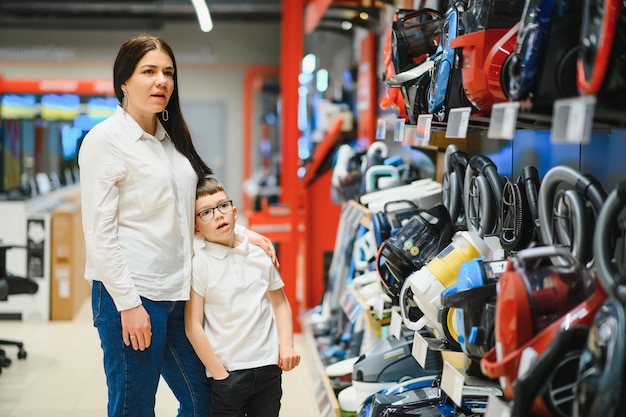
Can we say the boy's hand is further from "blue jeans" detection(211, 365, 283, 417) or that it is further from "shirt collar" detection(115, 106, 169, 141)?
"shirt collar" detection(115, 106, 169, 141)

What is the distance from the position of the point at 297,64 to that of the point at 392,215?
151 inches

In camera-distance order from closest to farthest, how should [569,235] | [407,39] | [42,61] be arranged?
[569,235], [407,39], [42,61]

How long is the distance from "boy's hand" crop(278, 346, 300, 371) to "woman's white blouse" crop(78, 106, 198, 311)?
38 centimetres

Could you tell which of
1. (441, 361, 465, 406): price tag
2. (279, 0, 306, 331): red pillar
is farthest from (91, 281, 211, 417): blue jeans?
(279, 0, 306, 331): red pillar

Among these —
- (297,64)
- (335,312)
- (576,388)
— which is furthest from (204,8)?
(576,388)

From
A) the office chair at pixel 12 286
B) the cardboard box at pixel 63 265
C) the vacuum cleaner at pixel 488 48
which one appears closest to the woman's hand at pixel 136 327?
the vacuum cleaner at pixel 488 48

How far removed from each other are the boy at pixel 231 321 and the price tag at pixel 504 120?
1.22 m

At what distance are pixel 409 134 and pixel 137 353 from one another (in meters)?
1.12

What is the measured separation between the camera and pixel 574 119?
57.3 inches

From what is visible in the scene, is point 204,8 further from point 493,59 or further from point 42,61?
point 42,61

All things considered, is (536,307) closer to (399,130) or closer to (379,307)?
(399,130)

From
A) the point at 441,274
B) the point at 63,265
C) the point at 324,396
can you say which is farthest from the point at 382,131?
the point at 63,265

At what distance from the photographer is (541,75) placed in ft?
5.57

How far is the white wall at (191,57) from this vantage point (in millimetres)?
15945
